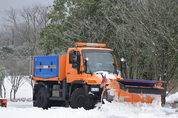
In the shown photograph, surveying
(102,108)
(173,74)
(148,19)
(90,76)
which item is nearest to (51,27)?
(148,19)

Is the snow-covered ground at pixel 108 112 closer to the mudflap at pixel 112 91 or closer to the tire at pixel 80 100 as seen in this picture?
the mudflap at pixel 112 91

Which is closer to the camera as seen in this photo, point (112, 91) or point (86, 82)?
point (112, 91)

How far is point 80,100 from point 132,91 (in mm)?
2748

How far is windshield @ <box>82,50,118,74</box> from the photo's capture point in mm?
12277

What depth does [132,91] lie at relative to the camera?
400 inches

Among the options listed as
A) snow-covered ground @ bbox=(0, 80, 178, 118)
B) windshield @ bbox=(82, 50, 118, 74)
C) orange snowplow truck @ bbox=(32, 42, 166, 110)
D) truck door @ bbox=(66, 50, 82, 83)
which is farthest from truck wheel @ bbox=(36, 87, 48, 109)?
snow-covered ground @ bbox=(0, 80, 178, 118)

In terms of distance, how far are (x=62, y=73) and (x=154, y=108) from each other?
4758mm

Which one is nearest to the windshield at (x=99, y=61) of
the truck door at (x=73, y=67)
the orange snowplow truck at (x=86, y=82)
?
the orange snowplow truck at (x=86, y=82)

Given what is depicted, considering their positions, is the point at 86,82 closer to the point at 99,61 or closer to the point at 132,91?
the point at 99,61

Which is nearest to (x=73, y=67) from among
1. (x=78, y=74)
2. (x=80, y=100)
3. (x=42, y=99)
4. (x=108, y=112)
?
(x=78, y=74)

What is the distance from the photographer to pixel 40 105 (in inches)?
585

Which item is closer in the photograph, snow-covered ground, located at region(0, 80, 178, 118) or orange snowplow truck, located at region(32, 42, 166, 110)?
snow-covered ground, located at region(0, 80, 178, 118)

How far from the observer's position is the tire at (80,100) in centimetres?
1170

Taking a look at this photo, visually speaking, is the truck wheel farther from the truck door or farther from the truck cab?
the truck door
